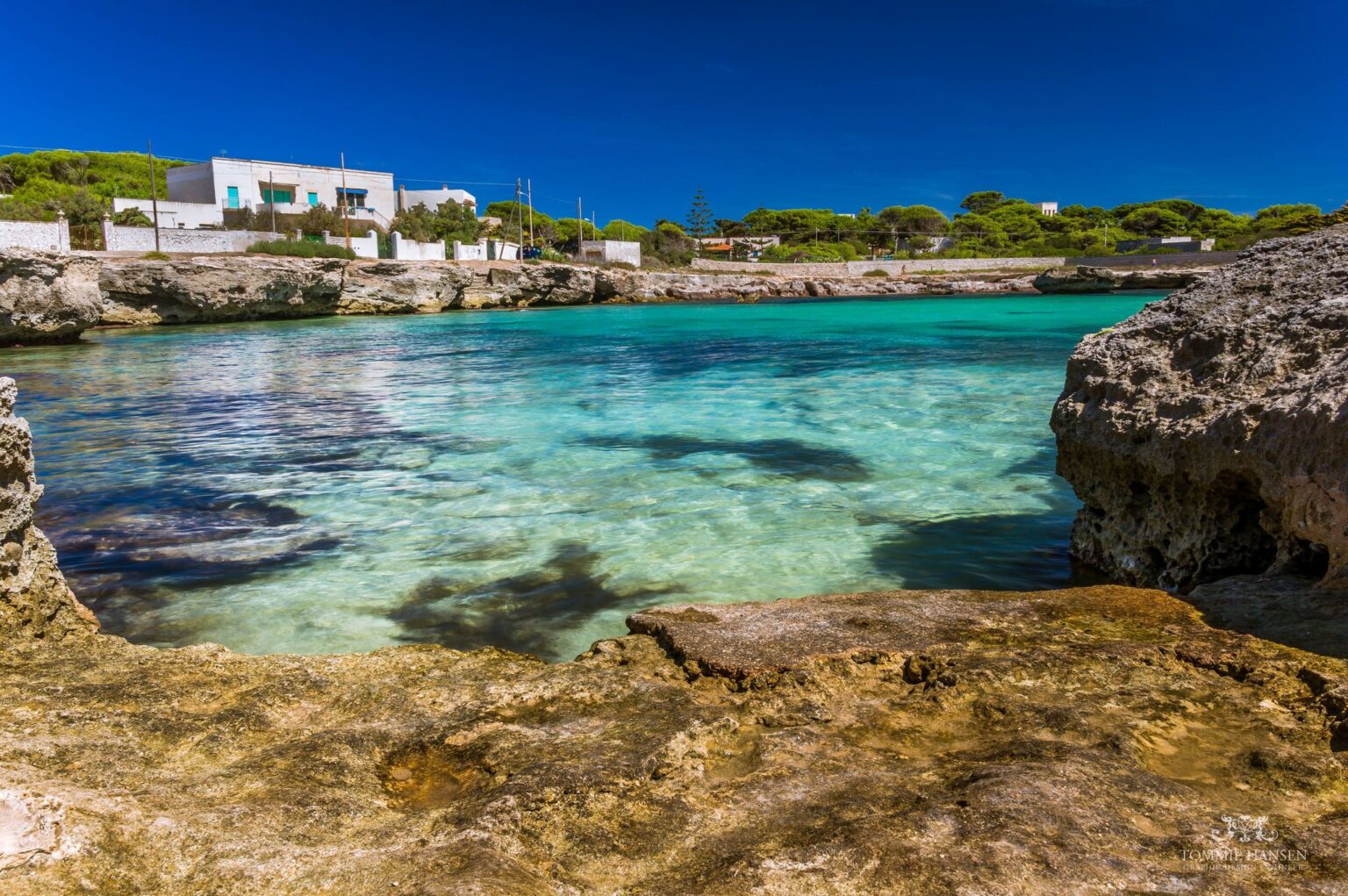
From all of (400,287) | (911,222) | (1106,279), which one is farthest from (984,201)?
(400,287)

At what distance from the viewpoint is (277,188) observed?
59.5 metres

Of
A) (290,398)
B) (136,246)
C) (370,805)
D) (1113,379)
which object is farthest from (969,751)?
(136,246)

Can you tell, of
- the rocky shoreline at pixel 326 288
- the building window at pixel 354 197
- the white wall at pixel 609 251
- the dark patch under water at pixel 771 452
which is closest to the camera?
the dark patch under water at pixel 771 452

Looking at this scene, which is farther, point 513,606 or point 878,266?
point 878,266

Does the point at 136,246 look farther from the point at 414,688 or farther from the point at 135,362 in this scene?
the point at 414,688

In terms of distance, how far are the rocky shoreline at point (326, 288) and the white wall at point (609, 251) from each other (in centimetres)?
522

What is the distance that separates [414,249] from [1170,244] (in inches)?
2420

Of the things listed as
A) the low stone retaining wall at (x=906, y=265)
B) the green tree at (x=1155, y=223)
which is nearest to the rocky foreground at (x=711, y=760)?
the low stone retaining wall at (x=906, y=265)

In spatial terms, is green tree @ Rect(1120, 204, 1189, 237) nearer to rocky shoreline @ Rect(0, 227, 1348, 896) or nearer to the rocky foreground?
rocky shoreline @ Rect(0, 227, 1348, 896)

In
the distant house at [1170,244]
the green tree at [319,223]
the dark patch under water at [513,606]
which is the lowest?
the dark patch under water at [513,606]

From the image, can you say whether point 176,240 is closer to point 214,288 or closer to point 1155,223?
point 214,288

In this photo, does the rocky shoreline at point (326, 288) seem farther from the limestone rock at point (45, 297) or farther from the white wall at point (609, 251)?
the white wall at point (609, 251)

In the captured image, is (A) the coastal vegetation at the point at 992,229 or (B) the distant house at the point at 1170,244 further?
(A) the coastal vegetation at the point at 992,229

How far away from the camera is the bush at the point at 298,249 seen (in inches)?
1612
